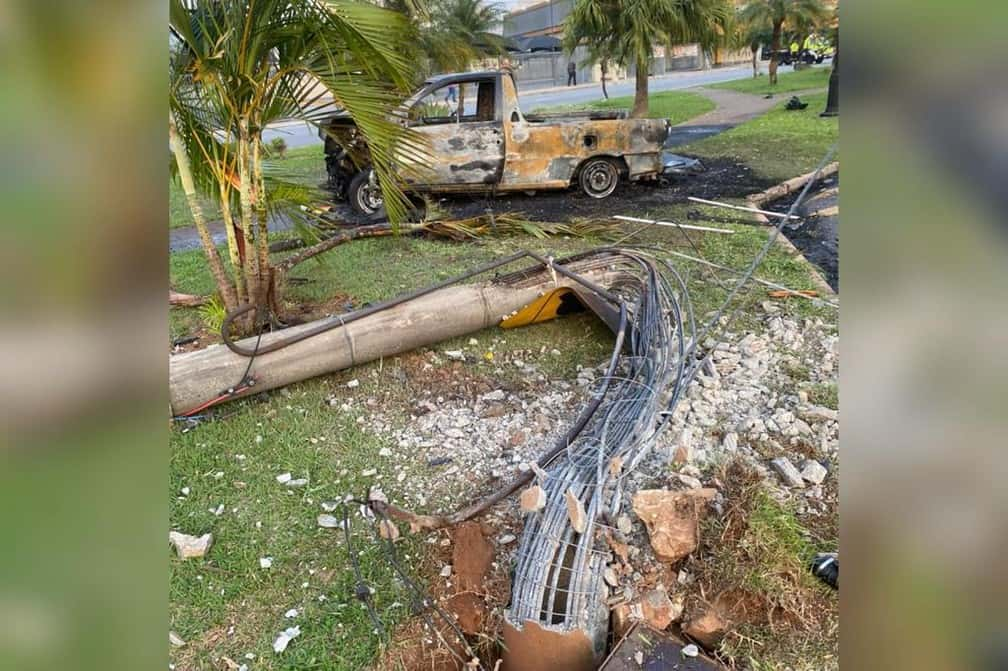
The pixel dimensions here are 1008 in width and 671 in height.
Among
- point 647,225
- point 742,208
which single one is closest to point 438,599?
point 647,225

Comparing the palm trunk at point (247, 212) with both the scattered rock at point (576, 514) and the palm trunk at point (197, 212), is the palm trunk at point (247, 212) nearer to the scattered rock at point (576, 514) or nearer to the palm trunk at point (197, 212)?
the palm trunk at point (197, 212)

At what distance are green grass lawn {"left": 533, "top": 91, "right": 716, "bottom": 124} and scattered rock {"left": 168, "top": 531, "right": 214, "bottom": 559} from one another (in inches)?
695

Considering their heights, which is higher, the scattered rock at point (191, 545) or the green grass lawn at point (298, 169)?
the green grass lawn at point (298, 169)

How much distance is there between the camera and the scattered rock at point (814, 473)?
3527mm

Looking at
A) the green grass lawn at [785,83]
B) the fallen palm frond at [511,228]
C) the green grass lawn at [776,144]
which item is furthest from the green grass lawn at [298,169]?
the green grass lawn at [785,83]

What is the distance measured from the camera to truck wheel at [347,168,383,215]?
9461mm

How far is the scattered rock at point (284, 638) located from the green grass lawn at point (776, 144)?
32.3ft

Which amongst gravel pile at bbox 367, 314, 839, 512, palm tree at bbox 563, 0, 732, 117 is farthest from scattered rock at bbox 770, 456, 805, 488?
palm tree at bbox 563, 0, 732, 117

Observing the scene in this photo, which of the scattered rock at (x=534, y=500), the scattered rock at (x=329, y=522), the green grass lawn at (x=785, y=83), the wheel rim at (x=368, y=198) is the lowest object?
the scattered rock at (x=329, y=522)

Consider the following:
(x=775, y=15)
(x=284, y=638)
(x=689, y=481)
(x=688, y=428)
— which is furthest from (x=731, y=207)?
(x=775, y=15)

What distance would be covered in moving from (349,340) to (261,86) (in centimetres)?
171

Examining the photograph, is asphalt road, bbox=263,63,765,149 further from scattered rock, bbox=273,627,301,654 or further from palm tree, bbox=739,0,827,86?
scattered rock, bbox=273,627,301,654
